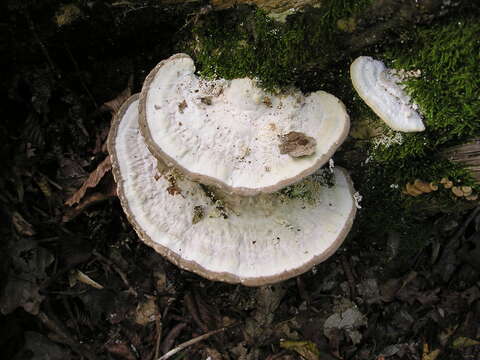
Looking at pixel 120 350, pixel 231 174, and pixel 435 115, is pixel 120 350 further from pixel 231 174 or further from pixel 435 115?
pixel 435 115

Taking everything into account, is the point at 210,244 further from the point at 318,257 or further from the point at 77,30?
the point at 77,30

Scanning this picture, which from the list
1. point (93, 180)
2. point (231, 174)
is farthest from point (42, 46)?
point (231, 174)

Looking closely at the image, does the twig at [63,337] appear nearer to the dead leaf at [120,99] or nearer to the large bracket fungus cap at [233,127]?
the dead leaf at [120,99]

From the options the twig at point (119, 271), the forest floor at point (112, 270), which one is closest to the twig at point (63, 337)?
the forest floor at point (112, 270)

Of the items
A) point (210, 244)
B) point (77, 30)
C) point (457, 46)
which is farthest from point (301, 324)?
point (77, 30)

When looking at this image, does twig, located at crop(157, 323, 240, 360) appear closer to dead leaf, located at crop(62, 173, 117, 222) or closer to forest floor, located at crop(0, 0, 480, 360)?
forest floor, located at crop(0, 0, 480, 360)

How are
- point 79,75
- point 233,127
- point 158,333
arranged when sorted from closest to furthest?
point 233,127, point 79,75, point 158,333
